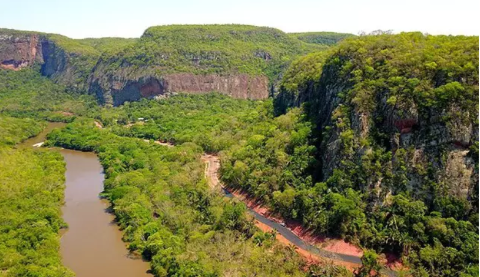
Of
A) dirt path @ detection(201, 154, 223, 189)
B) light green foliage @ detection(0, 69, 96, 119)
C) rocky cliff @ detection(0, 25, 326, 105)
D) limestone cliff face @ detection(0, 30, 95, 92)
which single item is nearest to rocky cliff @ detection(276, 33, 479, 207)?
dirt path @ detection(201, 154, 223, 189)

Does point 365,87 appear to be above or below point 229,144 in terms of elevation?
above

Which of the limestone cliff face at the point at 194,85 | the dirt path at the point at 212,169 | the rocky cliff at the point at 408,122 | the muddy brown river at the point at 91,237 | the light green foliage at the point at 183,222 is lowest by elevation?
the muddy brown river at the point at 91,237

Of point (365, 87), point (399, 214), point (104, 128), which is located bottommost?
point (104, 128)

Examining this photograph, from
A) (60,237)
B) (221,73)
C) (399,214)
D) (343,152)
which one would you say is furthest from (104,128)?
(399,214)

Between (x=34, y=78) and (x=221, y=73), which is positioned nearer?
(x=221, y=73)

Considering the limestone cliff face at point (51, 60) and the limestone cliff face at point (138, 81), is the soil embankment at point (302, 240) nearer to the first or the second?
the limestone cliff face at point (138, 81)

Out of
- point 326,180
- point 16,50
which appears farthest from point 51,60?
point 326,180

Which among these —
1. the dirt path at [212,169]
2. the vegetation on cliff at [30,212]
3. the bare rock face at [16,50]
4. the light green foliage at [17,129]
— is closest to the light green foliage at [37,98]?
the bare rock face at [16,50]

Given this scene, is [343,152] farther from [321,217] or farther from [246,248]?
[246,248]
